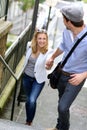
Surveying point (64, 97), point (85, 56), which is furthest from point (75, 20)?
point (64, 97)

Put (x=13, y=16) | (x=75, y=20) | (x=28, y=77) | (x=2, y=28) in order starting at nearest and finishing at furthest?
1. (x=75, y=20)
2. (x=2, y=28)
3. (x=28, y=77)
4. (x=13, y=16)

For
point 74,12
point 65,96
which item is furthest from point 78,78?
point 74,12

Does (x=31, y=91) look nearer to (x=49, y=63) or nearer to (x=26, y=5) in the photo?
(x=49, y=63)

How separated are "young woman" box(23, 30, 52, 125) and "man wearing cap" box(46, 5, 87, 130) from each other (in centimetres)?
72

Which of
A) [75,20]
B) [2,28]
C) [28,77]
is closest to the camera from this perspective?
[75,20]

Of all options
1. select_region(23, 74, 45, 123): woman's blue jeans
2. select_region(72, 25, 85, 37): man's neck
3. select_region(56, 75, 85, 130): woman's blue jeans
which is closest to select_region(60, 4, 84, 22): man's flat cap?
select_region(72, 25, 85, 37): man's neck

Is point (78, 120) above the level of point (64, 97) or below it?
below

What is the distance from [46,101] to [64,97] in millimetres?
3198

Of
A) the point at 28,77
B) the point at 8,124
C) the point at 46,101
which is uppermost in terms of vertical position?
the point at 8,124

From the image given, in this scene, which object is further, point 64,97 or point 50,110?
point 50,110

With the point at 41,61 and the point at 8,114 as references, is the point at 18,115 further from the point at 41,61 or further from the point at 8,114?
the point at 41,61

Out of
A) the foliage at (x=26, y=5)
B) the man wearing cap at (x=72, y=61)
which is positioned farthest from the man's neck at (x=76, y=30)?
the foliage at (x=26, y=5)

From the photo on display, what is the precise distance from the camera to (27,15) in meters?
16.9

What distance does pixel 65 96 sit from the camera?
461 cm
